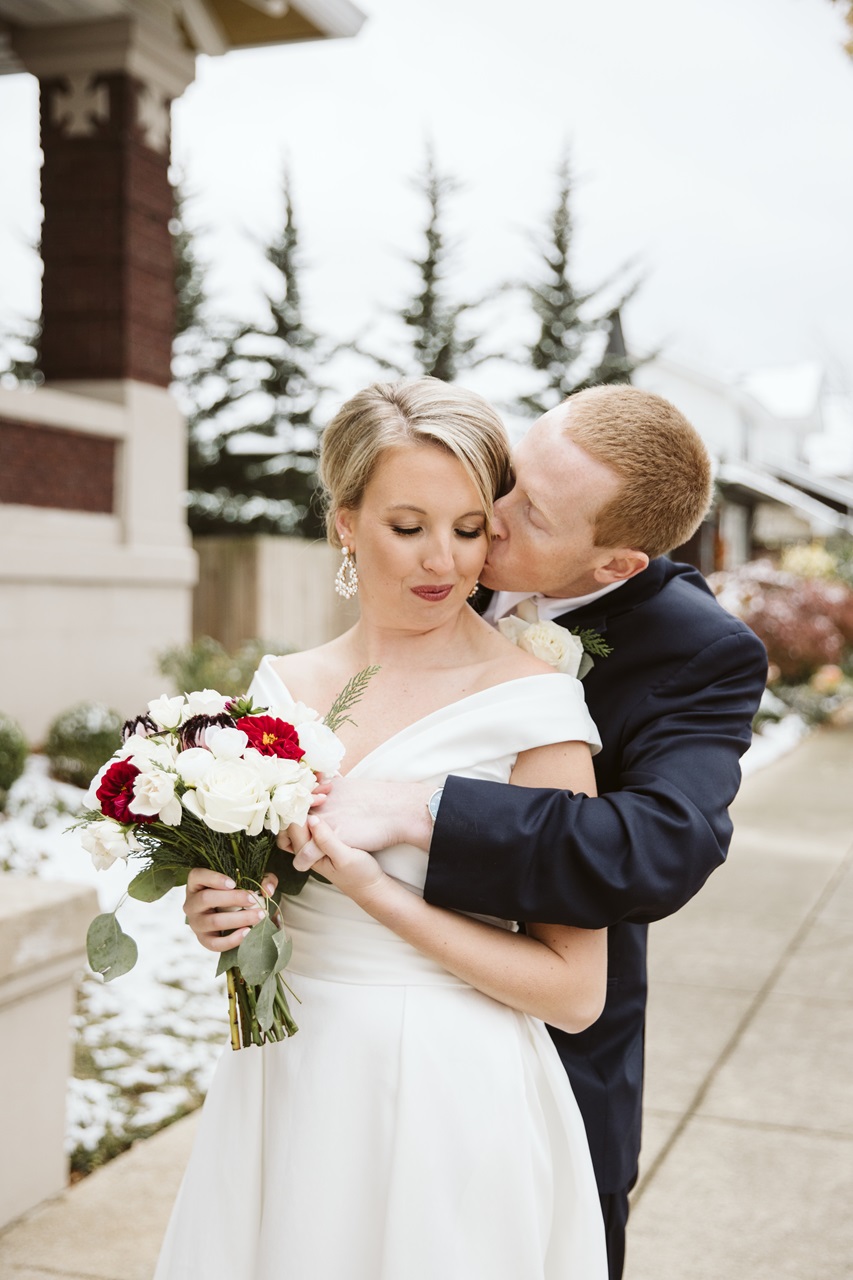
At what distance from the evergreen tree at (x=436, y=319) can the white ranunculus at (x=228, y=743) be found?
66.6ft

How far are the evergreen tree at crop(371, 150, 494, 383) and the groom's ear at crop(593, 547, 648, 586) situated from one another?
1992 cm

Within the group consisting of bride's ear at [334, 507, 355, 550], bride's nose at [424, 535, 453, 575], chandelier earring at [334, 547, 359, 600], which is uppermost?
bride's ear at [334, 507, 355, 550]

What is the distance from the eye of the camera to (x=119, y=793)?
5.66 feet

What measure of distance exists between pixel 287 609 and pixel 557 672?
42.9 feet

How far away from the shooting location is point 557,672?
6.46 feet

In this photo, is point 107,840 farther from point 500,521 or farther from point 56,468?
point 56,468

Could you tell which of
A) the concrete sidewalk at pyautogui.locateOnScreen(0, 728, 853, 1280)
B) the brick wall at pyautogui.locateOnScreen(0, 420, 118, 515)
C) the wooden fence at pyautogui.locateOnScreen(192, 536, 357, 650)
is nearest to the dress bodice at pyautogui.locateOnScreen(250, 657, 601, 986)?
the concrete sidewalk at pyautogui.locateOnScreen(0, 728, 853, 1280)

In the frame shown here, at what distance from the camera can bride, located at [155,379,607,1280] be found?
1.85 meters

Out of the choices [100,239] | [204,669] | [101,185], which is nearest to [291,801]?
[204,669]

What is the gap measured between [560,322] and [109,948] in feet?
66.6

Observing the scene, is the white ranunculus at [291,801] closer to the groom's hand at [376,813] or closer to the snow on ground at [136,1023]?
the groom's hand at [376,813]

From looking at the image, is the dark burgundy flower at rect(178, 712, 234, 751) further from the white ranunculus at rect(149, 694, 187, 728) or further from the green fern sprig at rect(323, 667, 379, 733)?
the green fern sprig at rect(323, 667, 379, 733)

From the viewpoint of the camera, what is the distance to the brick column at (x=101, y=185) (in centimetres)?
977

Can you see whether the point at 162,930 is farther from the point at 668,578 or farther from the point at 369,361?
the point at 369,361
